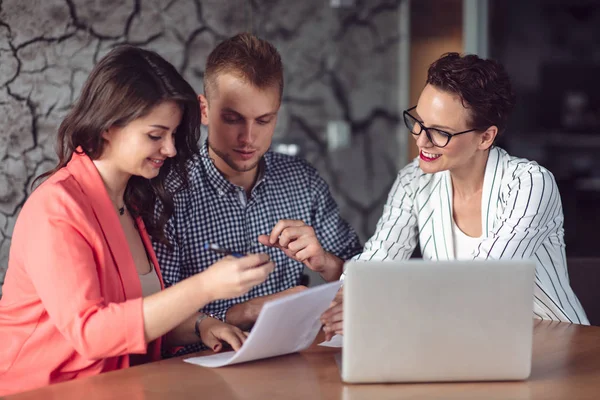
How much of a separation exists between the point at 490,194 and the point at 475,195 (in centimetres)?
9

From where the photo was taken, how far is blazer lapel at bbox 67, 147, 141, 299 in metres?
1.72

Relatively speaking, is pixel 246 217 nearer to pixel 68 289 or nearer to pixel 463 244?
pixel 463 244

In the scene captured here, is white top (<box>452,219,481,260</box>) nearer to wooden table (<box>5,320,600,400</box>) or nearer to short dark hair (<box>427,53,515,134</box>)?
short dark hair (<box>427,53,515,134</box>)

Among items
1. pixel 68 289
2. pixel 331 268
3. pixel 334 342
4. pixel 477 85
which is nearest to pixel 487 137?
pixel 477 85

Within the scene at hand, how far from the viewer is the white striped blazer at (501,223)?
2086 mm

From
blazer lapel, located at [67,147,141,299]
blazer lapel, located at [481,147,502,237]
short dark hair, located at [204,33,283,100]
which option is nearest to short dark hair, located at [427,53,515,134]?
blazer lapel, located at [481,147,502,237]

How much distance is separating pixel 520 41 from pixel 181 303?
5.33 meters

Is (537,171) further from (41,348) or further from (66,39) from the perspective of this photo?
(66,39)

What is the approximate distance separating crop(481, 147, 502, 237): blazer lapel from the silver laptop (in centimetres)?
84

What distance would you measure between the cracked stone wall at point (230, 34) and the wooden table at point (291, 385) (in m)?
1.51

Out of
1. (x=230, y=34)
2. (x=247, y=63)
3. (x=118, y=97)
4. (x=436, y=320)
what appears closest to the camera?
(x=436, y=320)

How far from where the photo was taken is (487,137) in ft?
7.41

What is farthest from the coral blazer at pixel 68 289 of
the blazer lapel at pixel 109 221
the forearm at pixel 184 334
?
the forearm at pixel 184 334

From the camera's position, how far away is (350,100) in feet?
13.4
